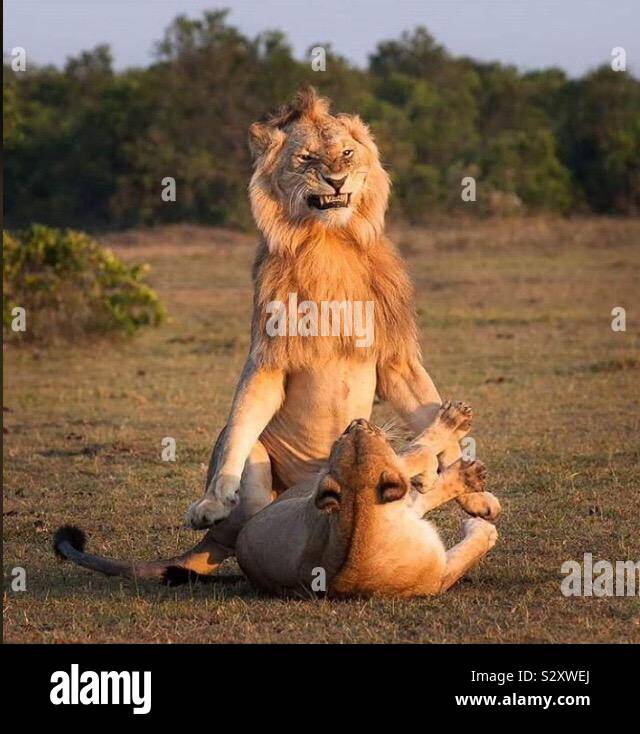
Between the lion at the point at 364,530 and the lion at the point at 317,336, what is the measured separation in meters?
0.15

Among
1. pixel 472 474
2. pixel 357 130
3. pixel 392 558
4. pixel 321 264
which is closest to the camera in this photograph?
pixel 392 558

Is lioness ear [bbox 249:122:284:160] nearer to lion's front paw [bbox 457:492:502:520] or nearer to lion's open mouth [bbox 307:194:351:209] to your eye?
lion's open mouth [bbox 307:194:351:209]

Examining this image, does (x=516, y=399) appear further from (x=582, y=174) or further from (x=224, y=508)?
(x=582, y=174)

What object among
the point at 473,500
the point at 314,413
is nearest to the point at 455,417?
the point at 473,500

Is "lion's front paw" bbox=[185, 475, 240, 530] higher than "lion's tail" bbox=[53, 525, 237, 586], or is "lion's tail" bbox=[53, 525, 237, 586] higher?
"lion's front paw" bbox=[185, 475, 240, 530]

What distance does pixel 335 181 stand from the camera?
5.24 meters

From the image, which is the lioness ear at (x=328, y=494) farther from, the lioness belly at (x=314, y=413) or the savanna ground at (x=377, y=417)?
the lioness belly at (x=314, y=413)

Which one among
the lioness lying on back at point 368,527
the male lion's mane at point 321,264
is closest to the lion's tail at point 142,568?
the lioness lying on back at point 368,527

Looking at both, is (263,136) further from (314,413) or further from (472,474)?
(472,474)

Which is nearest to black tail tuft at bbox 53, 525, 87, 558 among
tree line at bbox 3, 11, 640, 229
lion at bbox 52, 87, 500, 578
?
lion at bbox 52, 87, 500, 578

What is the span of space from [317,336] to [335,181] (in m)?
0.59

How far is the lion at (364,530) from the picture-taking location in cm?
447

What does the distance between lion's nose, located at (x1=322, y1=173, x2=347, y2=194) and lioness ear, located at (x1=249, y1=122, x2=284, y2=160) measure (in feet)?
0.95

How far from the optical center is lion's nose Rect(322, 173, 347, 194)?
5.23 metres
